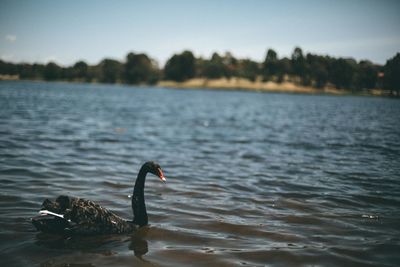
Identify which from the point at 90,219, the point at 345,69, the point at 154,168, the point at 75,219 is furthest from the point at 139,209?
the point at 345,69

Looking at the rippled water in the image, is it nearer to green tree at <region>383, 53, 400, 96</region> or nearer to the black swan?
the black swan

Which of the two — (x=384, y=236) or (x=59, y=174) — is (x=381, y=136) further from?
(x=59, y=174)

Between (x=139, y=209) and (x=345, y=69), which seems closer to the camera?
(x=139, y=209)

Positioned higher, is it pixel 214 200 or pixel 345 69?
pixel 345 69

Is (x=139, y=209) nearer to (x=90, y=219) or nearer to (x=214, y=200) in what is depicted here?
(x=90, y=219)

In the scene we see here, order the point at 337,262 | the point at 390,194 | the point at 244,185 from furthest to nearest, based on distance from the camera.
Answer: the point at 244,185, the point at 390,194, the point at 337,262

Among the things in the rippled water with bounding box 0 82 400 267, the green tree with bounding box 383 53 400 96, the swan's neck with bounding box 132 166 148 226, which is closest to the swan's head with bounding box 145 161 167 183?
the swan's neck with bounding box 132 166 148 226

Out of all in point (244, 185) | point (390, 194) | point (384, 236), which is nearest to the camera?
point (384, 236)

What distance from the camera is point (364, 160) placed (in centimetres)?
1619

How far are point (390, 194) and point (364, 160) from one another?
19.1 ft

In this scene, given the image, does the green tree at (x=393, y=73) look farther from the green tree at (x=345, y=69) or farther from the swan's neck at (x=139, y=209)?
the swan's neck at (x=139, y=209)

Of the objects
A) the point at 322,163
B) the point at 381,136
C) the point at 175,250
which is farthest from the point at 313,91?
the point at 175,250

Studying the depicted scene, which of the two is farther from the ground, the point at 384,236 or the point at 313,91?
the point at 313,91

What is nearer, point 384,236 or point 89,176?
point 384,236
